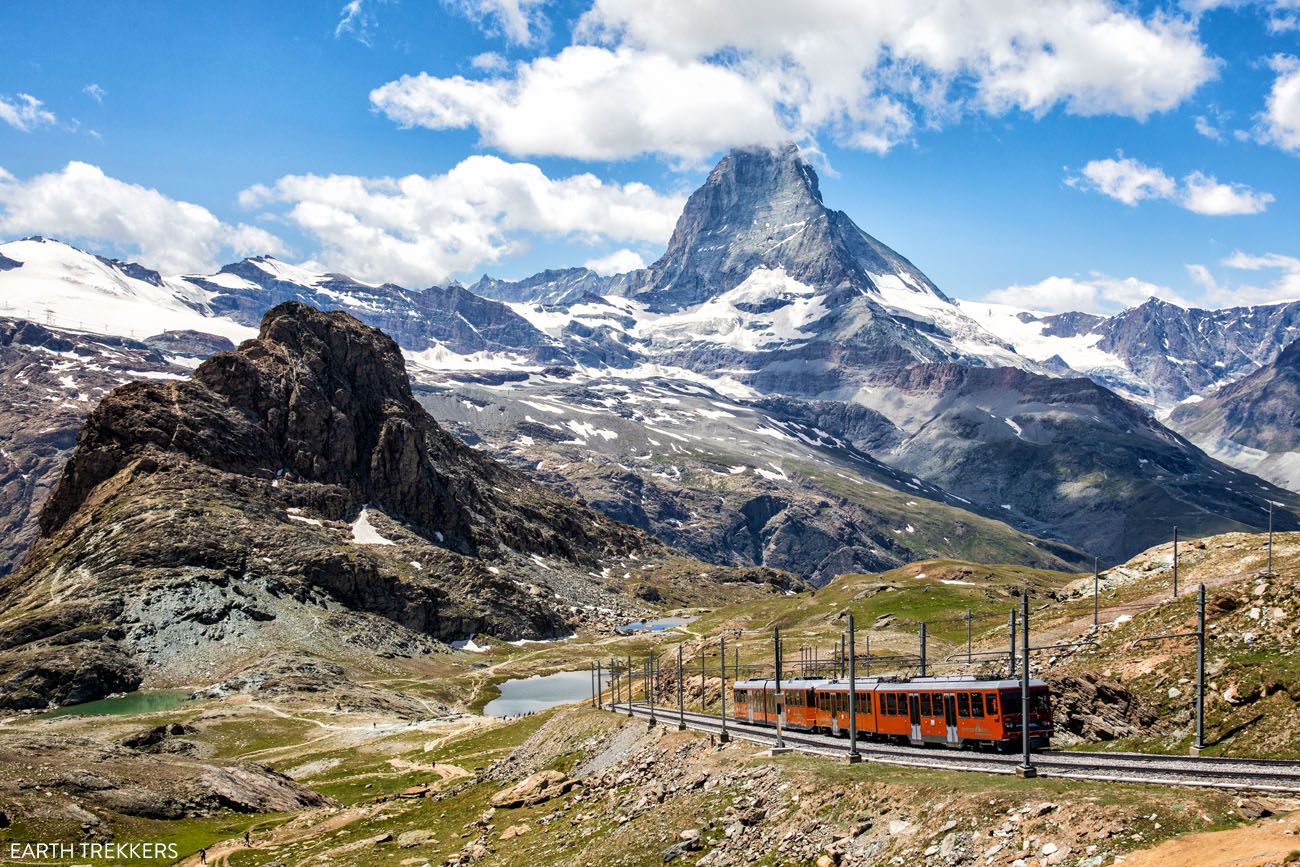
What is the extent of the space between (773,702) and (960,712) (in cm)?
2572

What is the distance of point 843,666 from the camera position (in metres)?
99.6

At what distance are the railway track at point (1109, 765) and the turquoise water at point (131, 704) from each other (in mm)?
139462

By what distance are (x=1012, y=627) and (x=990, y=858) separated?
19098mm

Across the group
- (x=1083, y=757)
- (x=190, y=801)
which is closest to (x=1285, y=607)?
(x=1083, y=757)

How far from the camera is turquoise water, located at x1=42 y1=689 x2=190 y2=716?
163 meters

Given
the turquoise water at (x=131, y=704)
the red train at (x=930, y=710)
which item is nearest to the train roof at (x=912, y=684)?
the red train at (x=930, y=710)

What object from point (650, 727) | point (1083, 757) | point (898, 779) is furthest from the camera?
point (650, 727)

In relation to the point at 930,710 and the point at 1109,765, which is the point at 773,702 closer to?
the point at 930,710

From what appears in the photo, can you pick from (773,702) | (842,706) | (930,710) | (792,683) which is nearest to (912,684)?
(930,710)

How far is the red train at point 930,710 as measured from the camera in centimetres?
5153

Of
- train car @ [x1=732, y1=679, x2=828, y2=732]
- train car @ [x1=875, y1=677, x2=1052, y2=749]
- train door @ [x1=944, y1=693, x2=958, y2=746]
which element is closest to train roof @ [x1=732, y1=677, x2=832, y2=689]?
train car @ [x1=732, y1=679, x2=828, y2=732]

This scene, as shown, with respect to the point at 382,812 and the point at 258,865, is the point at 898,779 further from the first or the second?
the point at 382,812

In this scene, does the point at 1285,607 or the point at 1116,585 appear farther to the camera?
the point at 1116,585

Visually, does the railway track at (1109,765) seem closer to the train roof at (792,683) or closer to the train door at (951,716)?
the train door at (951,716)
